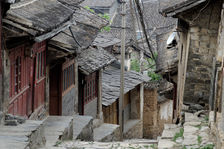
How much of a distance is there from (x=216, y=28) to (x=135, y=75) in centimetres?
1264

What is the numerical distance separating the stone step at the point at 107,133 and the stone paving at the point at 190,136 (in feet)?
15.3

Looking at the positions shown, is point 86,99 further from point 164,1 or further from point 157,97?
point 157,97

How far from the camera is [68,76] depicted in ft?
49.9

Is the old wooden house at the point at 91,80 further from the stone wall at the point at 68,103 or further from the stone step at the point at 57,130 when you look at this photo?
the stone step at the point at 57,130

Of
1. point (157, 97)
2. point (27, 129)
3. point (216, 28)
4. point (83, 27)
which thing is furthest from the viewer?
point (157, 97)

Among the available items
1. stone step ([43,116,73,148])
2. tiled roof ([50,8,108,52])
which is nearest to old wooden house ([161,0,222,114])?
tiled roof ([50,8,108,52])

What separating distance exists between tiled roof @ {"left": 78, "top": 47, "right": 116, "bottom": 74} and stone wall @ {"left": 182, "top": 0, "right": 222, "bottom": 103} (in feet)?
15.0

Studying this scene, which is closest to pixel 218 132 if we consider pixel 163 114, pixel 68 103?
pixel 68 103

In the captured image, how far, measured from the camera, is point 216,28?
12703 millimetres

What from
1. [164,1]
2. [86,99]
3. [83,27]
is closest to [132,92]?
[86,99]

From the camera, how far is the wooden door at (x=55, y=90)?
1423cm

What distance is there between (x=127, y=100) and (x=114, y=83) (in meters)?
3.13

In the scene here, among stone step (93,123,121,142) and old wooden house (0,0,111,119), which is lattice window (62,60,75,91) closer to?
old wooden house (0,0,111,119)

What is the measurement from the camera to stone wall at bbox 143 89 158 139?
2638 cm
